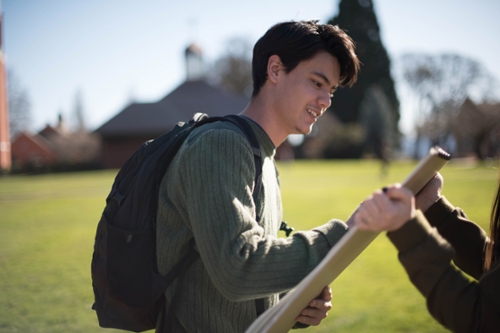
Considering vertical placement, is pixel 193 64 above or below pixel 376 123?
above

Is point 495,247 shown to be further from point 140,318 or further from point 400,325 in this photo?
point 400,325

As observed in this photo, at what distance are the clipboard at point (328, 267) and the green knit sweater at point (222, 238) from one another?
10 centimetres

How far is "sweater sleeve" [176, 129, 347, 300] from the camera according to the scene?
139cm

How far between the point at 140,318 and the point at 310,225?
810cm

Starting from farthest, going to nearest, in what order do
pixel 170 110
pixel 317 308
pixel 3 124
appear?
1. pixel 170 110
2. pixel 3 124
3. pixel 317 308

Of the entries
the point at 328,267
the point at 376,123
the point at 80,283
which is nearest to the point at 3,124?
the point at 376,123

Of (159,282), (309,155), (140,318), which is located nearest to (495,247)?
(159,282)

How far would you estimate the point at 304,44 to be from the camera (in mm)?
1850

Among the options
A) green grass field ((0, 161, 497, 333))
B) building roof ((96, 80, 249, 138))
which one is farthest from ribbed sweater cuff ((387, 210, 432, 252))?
building roof ((96, 80, 249, 138))

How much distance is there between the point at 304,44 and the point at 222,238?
37.0 inches

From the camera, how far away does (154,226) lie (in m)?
1.70

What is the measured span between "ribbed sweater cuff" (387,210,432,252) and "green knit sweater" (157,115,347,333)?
23cm

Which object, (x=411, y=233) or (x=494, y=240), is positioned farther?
(x=494, y=240)

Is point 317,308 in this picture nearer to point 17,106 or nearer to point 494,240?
point 494,240
